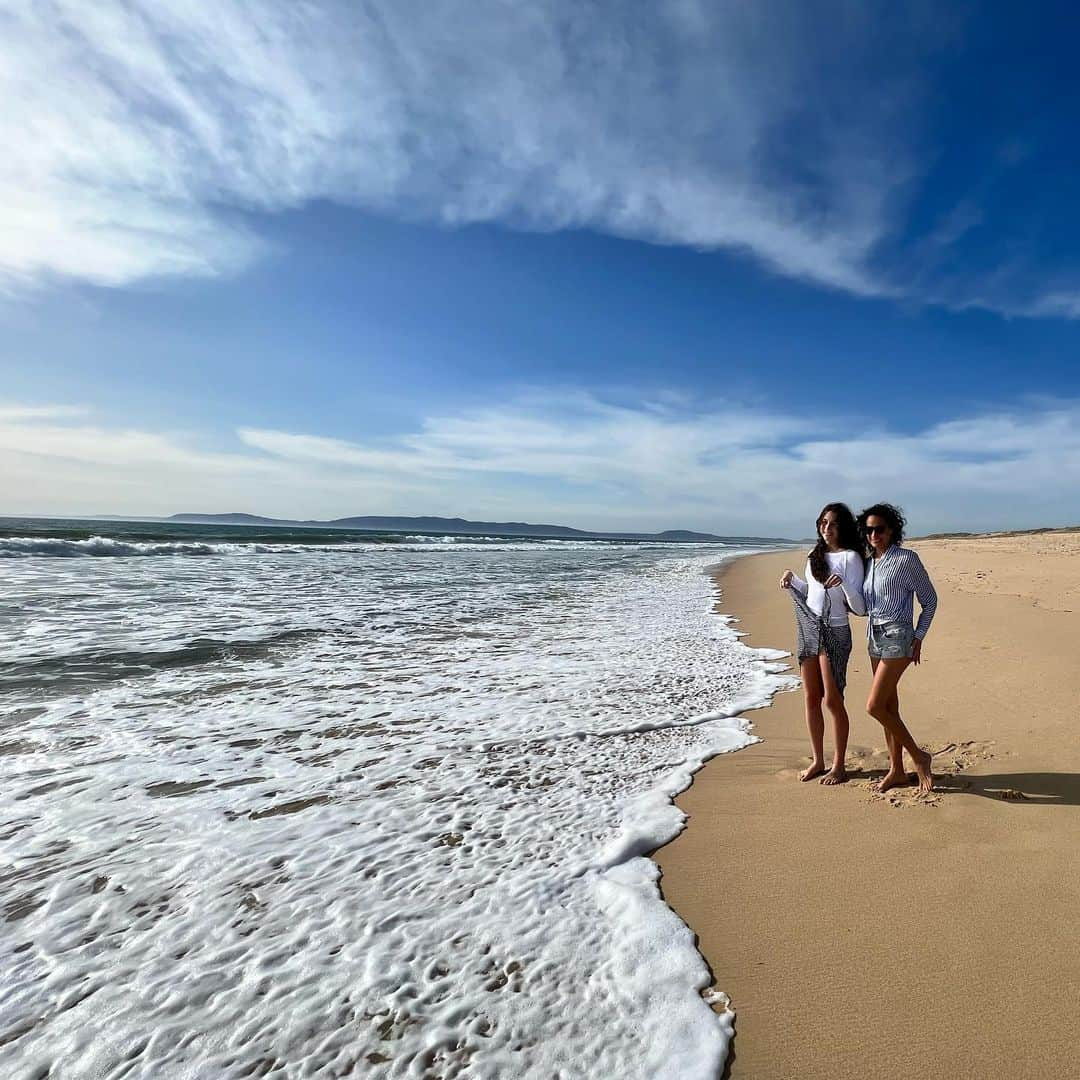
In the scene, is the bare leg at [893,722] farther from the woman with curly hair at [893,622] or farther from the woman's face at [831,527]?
the woman's face at [831,527]

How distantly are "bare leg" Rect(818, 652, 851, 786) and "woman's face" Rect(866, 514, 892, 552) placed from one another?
0.89m

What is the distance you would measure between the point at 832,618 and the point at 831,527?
2.18 feet

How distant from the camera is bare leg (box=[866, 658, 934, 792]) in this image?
411cm

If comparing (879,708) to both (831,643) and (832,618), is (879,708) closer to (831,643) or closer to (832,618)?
(831,643)

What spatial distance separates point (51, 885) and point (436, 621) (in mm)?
8494

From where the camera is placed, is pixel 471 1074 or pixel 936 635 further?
pixel 936 635

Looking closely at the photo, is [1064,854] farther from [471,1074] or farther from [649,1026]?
[471,1074]

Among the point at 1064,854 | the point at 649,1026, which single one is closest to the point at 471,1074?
the point at 649,1026

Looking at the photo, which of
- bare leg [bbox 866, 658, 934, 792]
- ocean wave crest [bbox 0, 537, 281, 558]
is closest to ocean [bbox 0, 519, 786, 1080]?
bare leg [bbox 866, 658, 934, 792]

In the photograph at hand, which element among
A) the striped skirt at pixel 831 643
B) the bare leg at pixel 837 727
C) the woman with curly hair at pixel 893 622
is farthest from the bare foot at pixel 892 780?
the striped skirt at pixel 831 643

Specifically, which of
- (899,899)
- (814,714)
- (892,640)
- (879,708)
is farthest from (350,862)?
(892,640)

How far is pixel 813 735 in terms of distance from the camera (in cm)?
457

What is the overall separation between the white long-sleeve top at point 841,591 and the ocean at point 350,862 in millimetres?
1544

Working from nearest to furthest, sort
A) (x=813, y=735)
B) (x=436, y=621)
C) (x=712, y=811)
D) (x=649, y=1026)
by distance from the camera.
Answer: (x=649, y=1026), (x=712, y=811), (x=813, y=735), (x=436, y=621)
